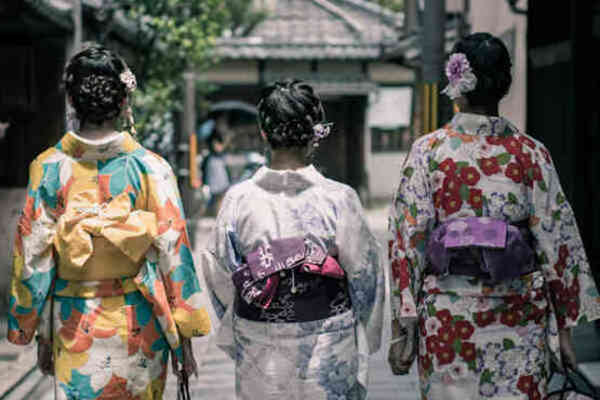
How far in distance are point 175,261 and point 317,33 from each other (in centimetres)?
2154

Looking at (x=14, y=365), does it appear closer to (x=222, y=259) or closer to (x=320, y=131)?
(x=222, y=259)

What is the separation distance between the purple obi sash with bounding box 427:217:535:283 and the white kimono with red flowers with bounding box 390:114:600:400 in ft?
0.17

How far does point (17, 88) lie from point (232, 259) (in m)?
6.24

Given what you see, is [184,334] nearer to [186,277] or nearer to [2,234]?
[186,277]

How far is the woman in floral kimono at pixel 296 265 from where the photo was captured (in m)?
3.37

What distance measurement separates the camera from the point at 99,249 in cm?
339

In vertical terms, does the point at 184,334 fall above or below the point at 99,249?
below

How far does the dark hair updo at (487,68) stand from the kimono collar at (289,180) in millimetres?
731

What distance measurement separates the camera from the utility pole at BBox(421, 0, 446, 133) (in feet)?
24.5

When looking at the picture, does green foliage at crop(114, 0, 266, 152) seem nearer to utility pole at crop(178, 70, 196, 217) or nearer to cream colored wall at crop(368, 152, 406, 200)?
utility pole at crop(178, 70, 196, 217)

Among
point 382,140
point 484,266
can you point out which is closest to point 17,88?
point 484,266

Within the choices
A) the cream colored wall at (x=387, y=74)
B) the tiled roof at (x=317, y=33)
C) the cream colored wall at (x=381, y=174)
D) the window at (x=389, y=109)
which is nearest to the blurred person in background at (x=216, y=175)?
the tiled roof at (x=317, y=33)

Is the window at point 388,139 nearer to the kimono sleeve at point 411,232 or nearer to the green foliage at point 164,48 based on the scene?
the green foliage at point 164,48

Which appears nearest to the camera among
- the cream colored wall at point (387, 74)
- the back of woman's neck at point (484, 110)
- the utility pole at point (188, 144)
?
the back of woman's neck at point (484, 110)
